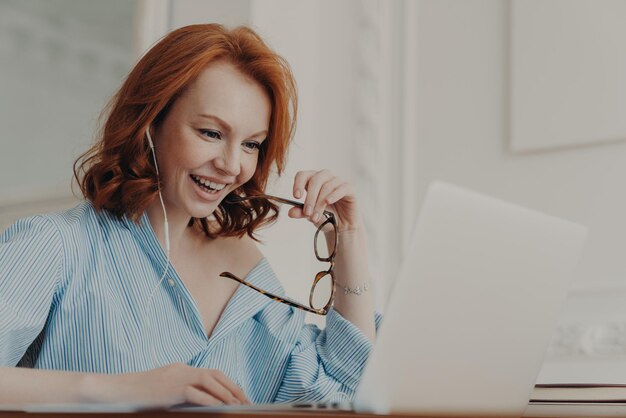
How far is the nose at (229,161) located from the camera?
1395 millimetres

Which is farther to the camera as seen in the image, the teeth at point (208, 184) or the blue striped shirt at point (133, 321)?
the teeth at point (208, 184)

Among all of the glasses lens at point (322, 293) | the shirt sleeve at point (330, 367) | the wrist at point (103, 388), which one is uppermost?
the wrist at point (103, 388)

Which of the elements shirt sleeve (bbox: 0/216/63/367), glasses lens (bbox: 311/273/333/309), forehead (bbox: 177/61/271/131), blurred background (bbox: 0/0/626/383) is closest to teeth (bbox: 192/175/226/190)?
forehead (bbox: 177/61/271/131)

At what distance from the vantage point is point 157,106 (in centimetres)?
142

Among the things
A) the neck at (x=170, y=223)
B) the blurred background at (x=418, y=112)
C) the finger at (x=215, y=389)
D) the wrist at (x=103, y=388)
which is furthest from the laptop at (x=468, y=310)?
the blurred background at (x=418, y=112)

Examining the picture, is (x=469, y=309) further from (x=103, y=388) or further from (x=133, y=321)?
(x=133, y=321)

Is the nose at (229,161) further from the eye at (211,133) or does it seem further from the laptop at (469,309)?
the laptop at (469,309)

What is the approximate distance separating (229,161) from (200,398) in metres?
0.68

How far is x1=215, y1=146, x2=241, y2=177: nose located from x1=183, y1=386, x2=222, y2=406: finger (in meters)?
0.67

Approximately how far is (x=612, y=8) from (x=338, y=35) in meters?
0.74

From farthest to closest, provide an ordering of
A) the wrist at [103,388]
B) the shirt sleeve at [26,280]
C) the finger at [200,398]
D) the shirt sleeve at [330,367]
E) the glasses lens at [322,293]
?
the glasses lens at [322,293] < the shirt sleeve at [330,367] < the shirt sleeve at [26,280] < the wrist at [103,388] < the finger at [200,398]

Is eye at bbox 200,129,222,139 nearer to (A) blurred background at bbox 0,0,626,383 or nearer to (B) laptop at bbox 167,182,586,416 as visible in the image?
(A) blurred background at bbox 0,0,626,383

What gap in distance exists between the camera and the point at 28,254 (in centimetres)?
121

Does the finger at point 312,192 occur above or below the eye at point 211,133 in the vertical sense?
below
